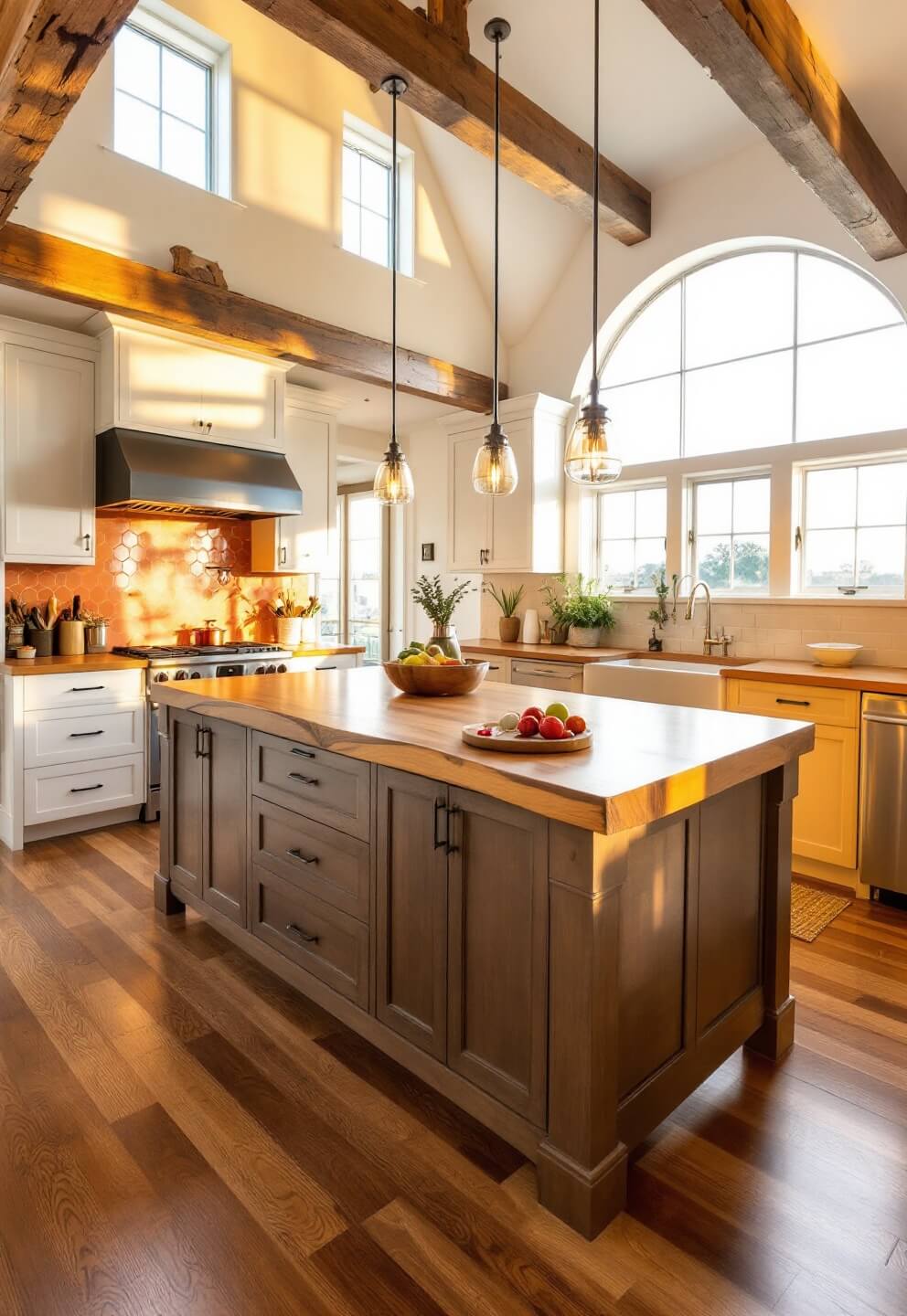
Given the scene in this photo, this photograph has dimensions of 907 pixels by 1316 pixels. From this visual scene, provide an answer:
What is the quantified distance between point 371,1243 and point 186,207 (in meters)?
4.57

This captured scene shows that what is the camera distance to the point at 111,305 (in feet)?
12.3

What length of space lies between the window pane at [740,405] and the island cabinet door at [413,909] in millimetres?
3507

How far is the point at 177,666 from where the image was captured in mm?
4324

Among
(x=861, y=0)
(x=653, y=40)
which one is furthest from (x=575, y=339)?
(x=861, y=0)

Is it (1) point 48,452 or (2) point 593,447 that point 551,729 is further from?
(1) point 48,452

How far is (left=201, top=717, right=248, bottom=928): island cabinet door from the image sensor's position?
2.61 m

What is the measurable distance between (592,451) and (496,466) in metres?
0.56

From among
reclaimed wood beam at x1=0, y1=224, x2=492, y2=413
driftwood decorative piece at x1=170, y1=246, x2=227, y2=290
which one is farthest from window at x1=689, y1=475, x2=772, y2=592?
driftwood decorative piece at x1=170, y1=246, x2=227, y2=290

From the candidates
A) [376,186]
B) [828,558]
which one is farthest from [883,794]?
[376,186]

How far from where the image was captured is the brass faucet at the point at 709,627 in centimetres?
454

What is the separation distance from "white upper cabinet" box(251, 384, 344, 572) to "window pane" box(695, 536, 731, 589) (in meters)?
2.54

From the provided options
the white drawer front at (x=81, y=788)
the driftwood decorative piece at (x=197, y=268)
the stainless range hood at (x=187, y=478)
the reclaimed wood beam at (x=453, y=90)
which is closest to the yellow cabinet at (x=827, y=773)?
the reclaimed wood beam at (x=453, y=90)

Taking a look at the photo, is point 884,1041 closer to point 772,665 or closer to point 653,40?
point 772,665

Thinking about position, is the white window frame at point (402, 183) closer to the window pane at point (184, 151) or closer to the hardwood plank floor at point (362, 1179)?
the window pane at point (184, 151)
